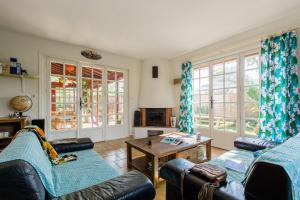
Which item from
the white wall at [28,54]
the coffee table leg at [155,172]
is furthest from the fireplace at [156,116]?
the coffee table leg at [155,172]

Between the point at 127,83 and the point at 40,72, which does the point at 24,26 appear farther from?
the point at 127,83

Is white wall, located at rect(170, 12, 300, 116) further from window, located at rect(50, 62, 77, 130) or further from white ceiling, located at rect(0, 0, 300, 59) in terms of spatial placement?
window, located at rect(50, 62, 77, 130)

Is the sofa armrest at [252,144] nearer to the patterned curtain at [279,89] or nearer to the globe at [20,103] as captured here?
the patterned curtain at [279,89]

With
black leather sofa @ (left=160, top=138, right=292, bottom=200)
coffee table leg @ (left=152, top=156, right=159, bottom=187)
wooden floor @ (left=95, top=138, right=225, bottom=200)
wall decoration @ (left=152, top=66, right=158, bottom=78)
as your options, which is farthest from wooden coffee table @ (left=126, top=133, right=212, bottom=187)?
wall decoration @ (left=152, top=66, right=158, bottom=78)

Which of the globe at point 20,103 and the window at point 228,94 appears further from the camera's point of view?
the window at point 228,94

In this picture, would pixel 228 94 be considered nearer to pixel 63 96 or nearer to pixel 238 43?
pixel 238 43

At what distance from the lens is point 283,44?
97.7 inches

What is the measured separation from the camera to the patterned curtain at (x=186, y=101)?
4000 millimetres

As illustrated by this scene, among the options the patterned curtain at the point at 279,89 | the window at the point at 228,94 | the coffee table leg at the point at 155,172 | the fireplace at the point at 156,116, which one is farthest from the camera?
the fireplace at the point at 156,116

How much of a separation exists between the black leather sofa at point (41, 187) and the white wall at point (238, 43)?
3.20 meters

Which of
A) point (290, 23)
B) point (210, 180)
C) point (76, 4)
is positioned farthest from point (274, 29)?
point (76, 4)

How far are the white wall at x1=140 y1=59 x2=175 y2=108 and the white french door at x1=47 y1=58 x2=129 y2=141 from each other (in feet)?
1.92

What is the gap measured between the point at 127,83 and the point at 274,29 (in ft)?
11.6

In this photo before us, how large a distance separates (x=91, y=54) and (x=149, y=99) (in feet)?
6.60
